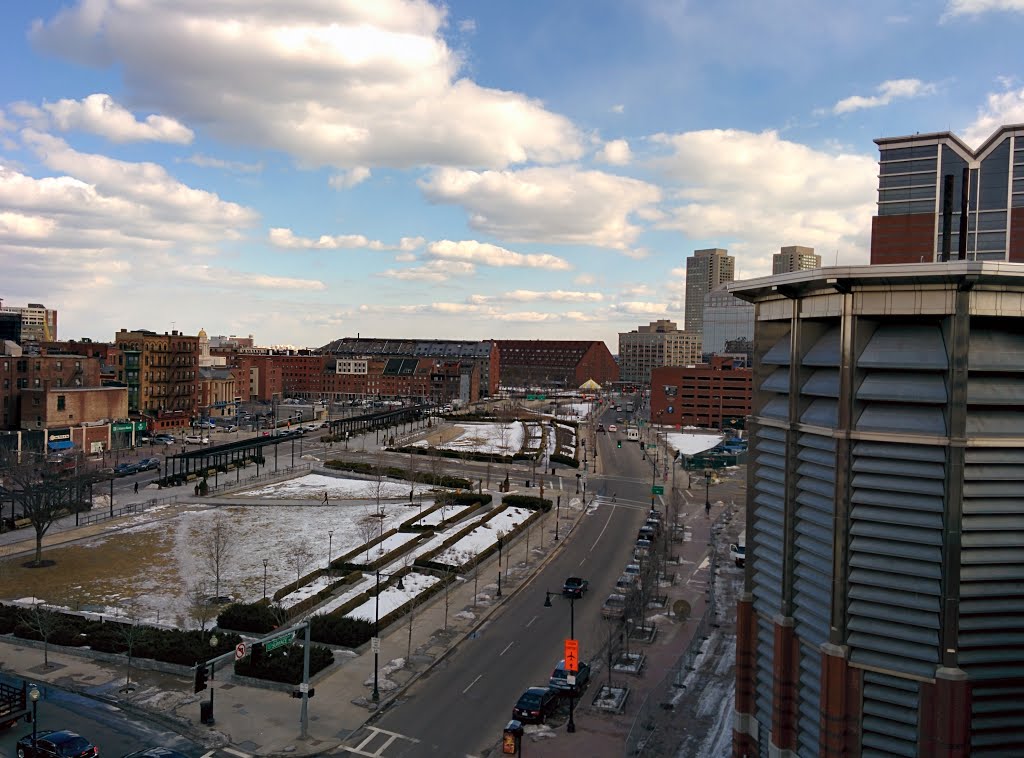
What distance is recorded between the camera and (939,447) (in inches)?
486

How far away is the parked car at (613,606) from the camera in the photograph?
3700 centimetres

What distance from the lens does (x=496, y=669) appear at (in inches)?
1216

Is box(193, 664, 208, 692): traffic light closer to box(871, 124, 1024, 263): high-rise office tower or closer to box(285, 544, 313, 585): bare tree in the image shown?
box(285, 544, 313, 585): bare tree

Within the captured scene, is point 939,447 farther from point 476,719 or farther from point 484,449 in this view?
point 484,449

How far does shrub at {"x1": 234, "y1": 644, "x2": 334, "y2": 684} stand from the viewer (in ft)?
94.2

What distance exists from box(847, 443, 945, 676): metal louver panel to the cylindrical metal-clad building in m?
0.02

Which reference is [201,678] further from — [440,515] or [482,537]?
[440,515]

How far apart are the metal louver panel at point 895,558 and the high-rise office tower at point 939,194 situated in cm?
5716

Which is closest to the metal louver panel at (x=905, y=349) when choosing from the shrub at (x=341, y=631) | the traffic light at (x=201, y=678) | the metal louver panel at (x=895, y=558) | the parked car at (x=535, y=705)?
the metal louver panel at (x=895, y=558)

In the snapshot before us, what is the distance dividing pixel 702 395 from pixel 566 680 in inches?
4317

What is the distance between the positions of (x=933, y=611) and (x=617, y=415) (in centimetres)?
15135

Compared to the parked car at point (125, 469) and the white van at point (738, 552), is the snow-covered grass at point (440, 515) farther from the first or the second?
the parked car at point (125, 469)

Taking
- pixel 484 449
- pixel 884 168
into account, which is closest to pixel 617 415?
pixel 484 449

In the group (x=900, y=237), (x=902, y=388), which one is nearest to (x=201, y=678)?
(x=902, y=388)
